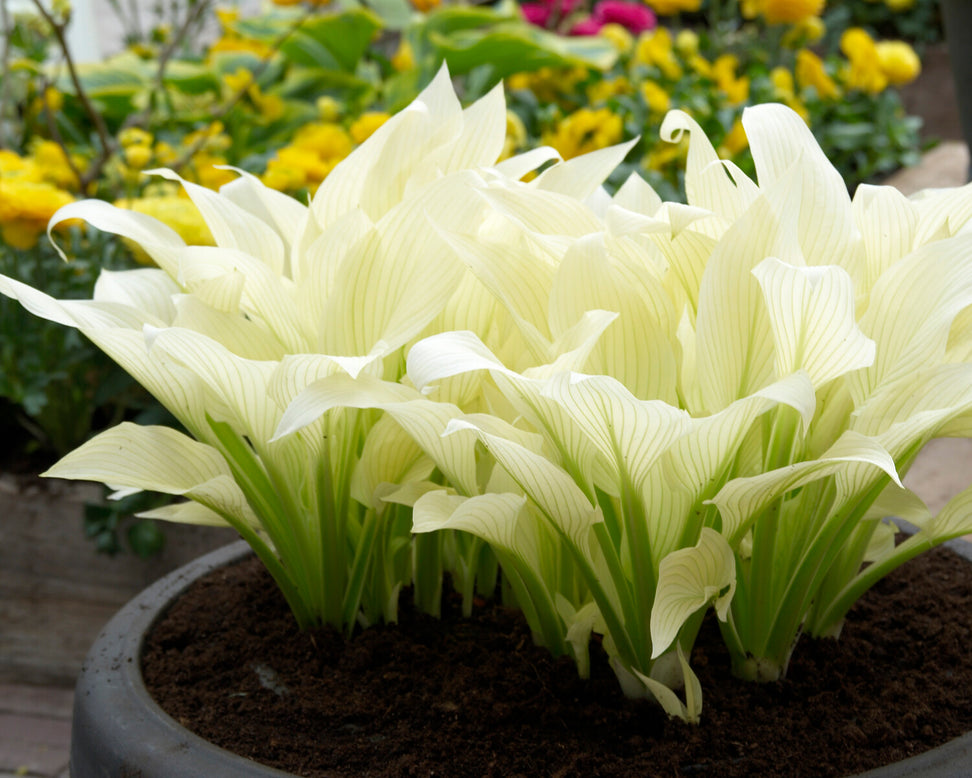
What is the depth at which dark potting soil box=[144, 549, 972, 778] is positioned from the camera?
57cm

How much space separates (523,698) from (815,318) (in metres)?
0.28

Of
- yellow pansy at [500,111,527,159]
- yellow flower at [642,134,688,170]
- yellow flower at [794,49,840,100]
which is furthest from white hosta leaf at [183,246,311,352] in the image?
yellow flower at [794,49,840,100]

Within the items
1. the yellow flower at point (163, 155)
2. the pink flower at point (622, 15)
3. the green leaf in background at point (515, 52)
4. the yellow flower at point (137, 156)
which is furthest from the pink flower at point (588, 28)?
the yellow flower at point (137, 156)

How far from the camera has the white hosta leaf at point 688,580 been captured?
55 centimetres

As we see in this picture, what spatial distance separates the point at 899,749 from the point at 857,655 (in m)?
0.12

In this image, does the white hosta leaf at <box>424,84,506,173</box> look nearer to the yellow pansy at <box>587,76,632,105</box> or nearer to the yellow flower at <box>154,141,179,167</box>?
the yellow flower at <box>154,141,179,167</box>

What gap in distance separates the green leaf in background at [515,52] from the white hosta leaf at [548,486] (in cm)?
209

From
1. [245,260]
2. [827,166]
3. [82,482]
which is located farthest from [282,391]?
[82,482]

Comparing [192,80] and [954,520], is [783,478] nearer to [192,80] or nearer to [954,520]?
[954,520]

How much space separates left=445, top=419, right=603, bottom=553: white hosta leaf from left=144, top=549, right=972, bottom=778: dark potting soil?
12 cm

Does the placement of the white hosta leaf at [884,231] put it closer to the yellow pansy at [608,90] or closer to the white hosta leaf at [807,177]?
the white hosta leaf at [807,177]

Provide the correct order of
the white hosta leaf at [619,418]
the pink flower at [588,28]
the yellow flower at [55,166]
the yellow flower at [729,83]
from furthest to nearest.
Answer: the pink flower at [588,28] < the yellow flower at [729,83] < the yellow flower at [55,166] < the white hosta leaf at [619,418]

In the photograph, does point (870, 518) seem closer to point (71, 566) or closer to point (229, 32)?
point (71, 566)

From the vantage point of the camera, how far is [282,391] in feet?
1.85
